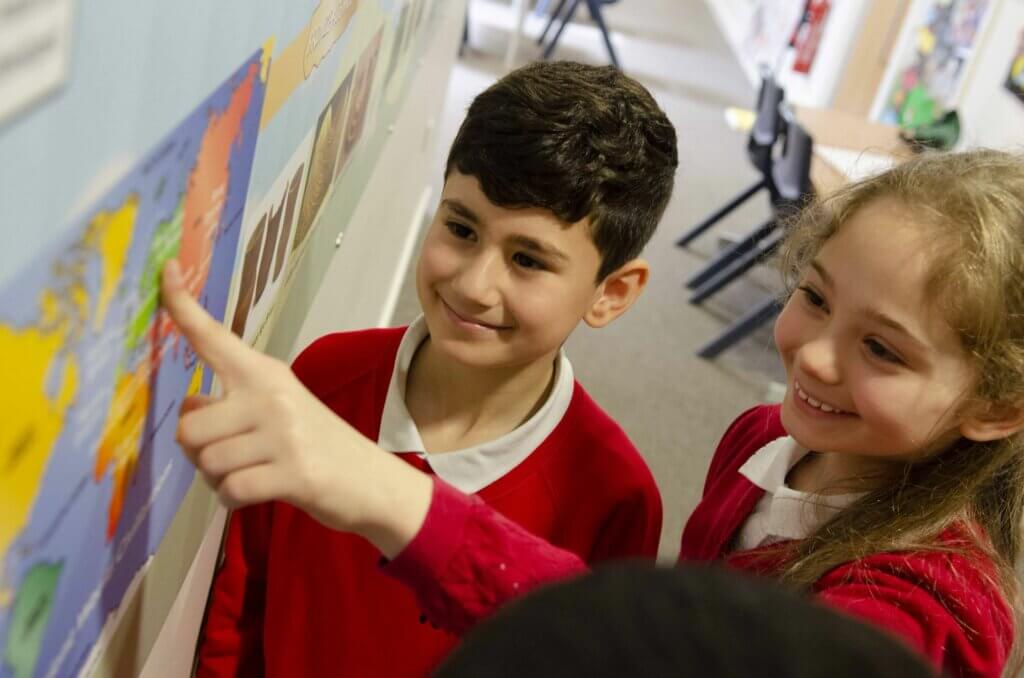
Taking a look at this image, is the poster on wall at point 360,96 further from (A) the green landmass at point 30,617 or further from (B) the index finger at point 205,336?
(A) the green landmass at point 30,617

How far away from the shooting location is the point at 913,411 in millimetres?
953

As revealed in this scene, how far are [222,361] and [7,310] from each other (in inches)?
7.8

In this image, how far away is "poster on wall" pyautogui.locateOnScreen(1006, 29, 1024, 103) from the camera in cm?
388

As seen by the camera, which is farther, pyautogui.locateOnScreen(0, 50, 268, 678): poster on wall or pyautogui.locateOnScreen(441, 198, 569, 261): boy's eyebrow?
pyautogui.locateOnScreen(441, 198, 569, 261): boy's eyebrow

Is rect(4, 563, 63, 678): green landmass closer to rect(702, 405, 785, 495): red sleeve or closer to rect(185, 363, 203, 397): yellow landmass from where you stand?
rect(185, 363, 203, 397): yellow landmass

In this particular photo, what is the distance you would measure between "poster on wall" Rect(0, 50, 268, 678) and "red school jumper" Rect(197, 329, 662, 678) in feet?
1.04

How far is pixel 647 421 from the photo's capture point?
3.23 m

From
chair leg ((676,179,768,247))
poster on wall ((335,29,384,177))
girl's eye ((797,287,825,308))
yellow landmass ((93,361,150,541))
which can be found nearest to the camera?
yellow landmass ((93,361,150,541))

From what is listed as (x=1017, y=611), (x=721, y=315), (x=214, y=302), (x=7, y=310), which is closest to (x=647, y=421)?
(x=721, y=315)

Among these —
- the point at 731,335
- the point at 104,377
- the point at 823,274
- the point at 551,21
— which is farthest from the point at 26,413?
the point at 551,21

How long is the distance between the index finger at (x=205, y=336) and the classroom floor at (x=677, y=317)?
1.97 meters

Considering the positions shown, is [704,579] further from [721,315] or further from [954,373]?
[721,315]

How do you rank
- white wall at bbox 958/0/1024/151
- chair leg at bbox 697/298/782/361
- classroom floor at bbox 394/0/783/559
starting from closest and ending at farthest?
classroom floor at bbox 394/0/783/559 → chair leg at bbox 697/298/782/361 → white wall at bbox 958/0/1024/151

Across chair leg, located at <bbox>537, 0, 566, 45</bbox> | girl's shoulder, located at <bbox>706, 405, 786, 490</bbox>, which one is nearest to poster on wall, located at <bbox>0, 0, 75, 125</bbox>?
girl's shoulder, located at <bbox>706, 405, 786, 490</bbox>
